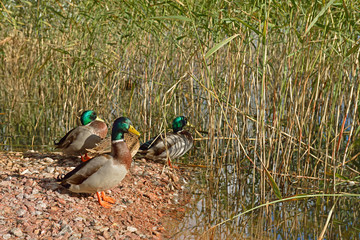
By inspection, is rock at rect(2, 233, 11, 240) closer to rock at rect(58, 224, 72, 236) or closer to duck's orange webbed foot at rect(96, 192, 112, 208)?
rock at rect(58, 224, 72, 236)

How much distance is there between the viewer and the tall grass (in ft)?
13.2

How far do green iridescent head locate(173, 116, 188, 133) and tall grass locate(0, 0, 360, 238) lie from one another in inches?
8.6

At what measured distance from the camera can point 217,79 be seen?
189 inches

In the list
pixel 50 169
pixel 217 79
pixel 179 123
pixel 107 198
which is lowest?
pixel 107 198

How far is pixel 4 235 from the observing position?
3.13 m

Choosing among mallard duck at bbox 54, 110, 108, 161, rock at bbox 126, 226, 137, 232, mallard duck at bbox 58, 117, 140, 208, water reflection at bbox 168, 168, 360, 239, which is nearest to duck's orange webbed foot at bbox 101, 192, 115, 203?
mallard duck at bbox 58, 117, 140, 208

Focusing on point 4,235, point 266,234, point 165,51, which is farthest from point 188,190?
point 4,235

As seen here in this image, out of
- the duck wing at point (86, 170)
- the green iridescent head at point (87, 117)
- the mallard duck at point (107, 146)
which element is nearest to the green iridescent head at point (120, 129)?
the duck wing at point (86, 170)

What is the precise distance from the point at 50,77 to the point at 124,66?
1.44 m

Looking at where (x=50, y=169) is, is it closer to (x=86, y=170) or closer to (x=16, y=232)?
(x=86, y=170)

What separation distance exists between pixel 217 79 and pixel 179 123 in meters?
0.98

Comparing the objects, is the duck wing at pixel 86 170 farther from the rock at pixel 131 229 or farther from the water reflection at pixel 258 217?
the water reflection at pixel 258 217

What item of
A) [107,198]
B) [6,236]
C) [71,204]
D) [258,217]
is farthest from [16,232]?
[258,217]

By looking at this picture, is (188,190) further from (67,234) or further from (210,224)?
(67,234)
